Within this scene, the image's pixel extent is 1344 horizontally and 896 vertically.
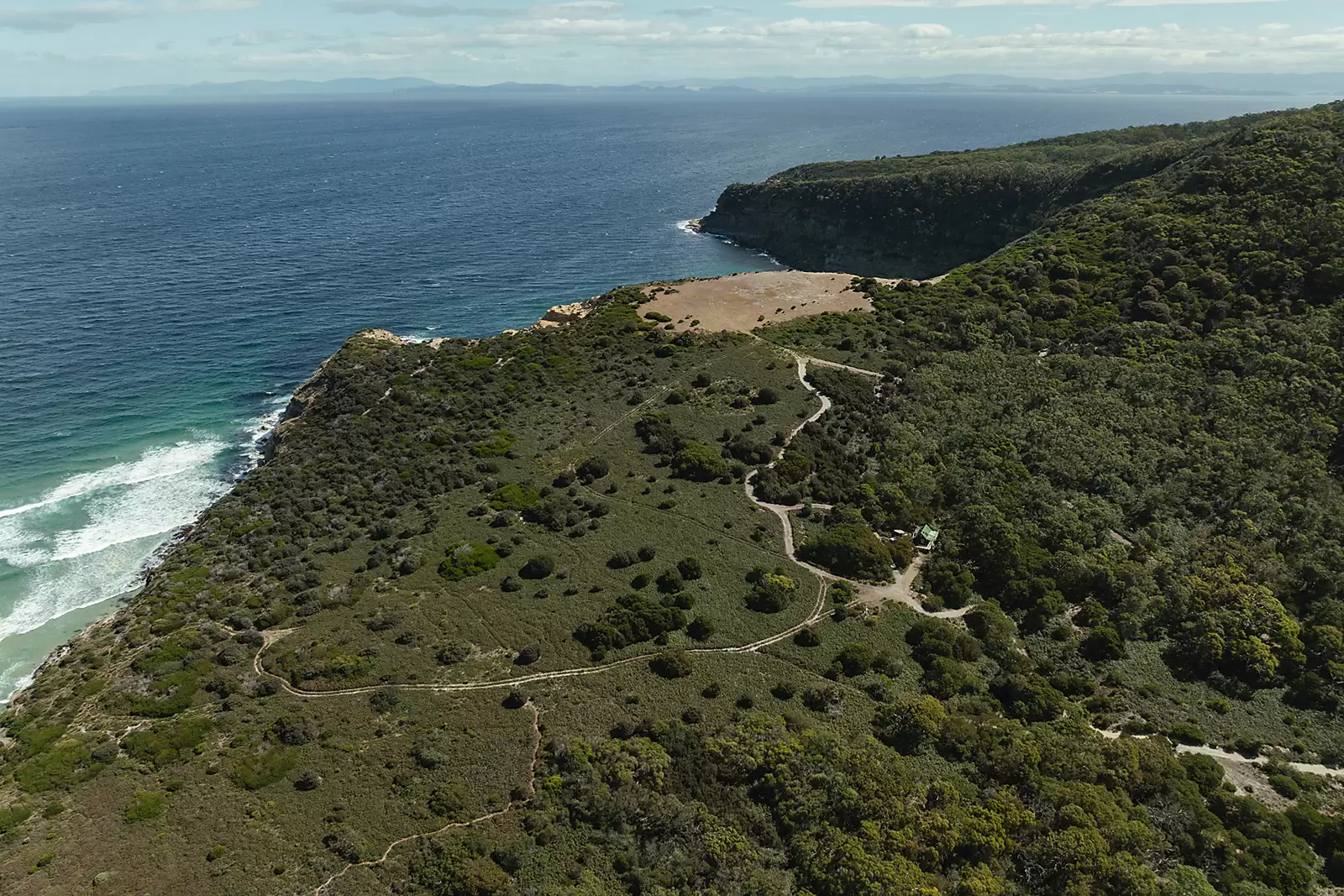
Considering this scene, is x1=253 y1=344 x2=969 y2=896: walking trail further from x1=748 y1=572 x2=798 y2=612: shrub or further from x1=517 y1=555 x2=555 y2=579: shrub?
x1=517 y1=555 x2=555 y2=579: shrub

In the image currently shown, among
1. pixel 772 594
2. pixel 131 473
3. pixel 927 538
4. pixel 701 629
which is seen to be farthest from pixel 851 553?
pixel 131 473

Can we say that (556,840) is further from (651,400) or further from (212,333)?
(212,333)

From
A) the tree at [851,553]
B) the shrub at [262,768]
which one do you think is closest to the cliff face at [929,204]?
the tree at [851,553]

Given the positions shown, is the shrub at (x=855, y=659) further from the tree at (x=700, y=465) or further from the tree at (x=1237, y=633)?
the tree at (x=700, y=465)

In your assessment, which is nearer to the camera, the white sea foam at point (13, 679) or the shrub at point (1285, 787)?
the shrub at point (1285, 787)

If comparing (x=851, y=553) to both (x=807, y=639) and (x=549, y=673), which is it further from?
(x=549, y=673)

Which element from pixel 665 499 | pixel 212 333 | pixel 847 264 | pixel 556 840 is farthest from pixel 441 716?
pixel 847 264

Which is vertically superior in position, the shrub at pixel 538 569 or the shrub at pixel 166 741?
the shrub at pixel 538 569

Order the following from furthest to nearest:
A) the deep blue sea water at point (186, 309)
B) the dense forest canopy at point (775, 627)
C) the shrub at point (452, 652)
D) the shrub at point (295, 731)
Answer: the deep blue sea water at point (186, 309), the shrub at point (452, 652), the shrub at point (295, 731), the dense forest canopy at point (775, 627)
